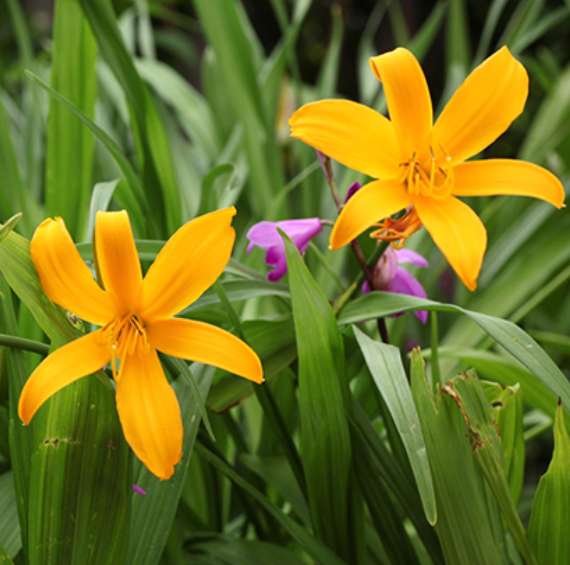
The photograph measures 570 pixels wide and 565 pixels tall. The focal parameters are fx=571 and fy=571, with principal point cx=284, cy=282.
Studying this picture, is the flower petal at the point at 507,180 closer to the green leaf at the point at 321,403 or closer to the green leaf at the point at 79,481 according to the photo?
the green leaf at the point at 321,403

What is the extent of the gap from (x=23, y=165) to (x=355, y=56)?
2.14 metres

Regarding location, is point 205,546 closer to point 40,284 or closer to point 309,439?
point 309,439

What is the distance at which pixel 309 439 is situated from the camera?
0.40 metres

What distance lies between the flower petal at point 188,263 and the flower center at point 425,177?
0.39 ft

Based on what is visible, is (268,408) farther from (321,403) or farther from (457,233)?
(457,233)

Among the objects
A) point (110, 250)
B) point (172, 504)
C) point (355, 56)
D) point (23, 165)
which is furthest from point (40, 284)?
point (355, 56)

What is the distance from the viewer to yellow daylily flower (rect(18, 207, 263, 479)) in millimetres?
285

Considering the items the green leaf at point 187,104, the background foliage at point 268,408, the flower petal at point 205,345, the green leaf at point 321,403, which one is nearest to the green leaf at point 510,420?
the background foliage at point 268,408

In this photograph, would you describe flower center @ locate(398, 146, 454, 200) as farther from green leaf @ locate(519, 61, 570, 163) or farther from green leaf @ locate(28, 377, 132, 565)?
green leaf @ locate(519, 61, 570, 163)

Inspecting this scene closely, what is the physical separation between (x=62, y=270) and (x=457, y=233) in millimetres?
211

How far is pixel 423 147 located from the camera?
0.35 metres

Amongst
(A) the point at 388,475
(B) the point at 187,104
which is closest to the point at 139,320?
(A) the point at 388,475

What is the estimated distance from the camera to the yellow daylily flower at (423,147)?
1.06 ft

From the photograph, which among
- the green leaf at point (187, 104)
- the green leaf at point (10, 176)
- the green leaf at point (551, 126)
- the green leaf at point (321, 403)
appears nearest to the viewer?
the green leaf at point (321, 403)
